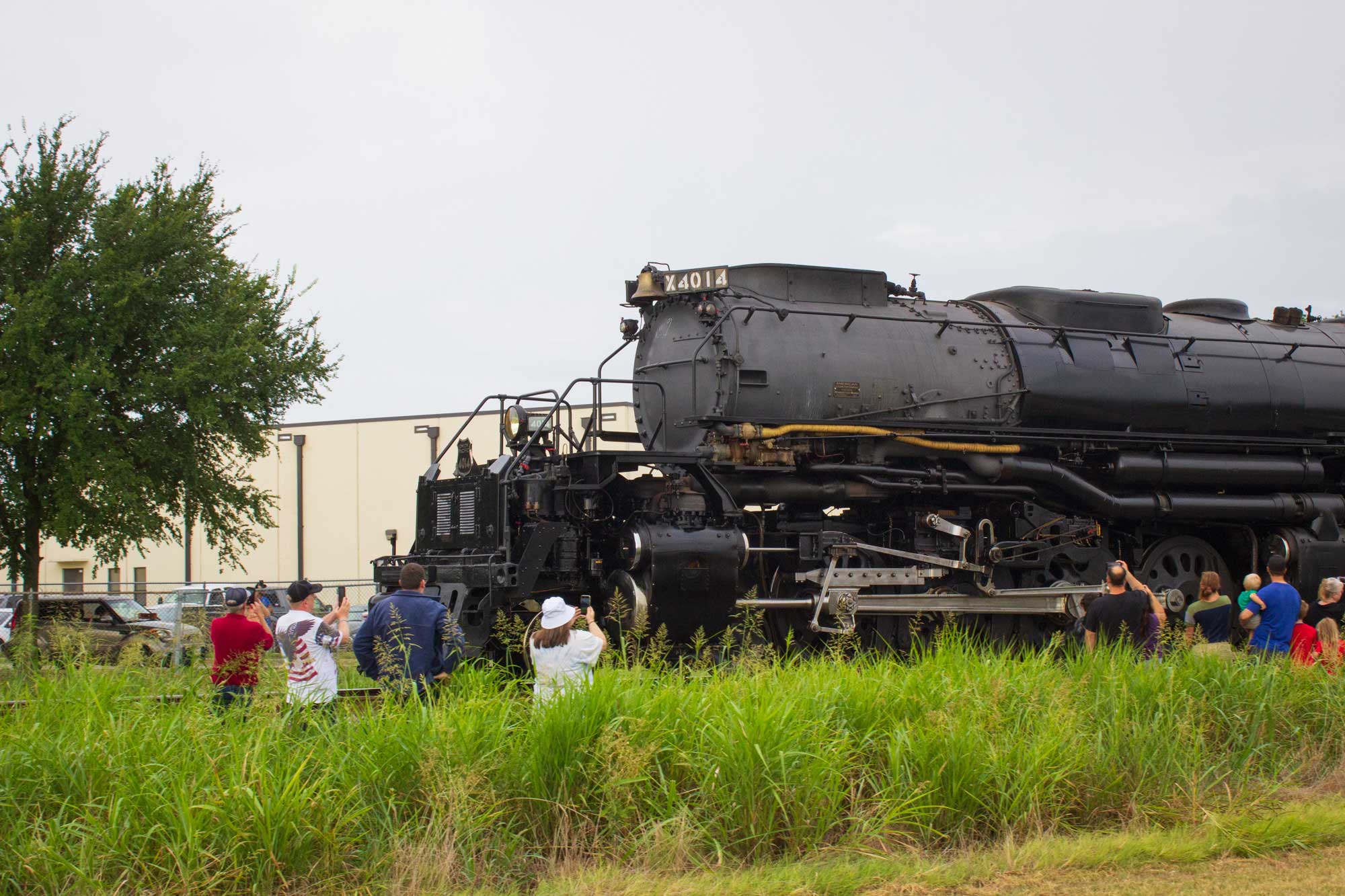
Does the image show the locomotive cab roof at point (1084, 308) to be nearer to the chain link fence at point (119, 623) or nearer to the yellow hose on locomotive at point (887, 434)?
the yellow hose on locomotive at point (887, 434)

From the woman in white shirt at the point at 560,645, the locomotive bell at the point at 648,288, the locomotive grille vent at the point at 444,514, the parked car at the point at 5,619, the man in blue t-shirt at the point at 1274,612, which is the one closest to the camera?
the woman in white shirt at the point at 560,645

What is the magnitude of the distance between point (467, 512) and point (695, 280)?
3.36 metres

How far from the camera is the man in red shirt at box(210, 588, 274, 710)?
8.34 metres

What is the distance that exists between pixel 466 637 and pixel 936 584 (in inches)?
204

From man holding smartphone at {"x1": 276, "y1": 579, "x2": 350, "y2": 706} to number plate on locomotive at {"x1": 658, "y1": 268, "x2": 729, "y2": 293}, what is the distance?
5607 millimetres

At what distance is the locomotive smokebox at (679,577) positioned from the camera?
11.5m

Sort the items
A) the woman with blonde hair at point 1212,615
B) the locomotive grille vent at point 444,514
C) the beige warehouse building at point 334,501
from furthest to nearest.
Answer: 1. the beige warehouse building at point 334,501
2. the locomotive grille vent at point 444,514
3. the woman with blonde hair at point 1212,615

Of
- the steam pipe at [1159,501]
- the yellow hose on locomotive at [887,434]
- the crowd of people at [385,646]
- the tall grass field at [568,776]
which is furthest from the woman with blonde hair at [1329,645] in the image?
the yellow hose on locomotive at [887,434]

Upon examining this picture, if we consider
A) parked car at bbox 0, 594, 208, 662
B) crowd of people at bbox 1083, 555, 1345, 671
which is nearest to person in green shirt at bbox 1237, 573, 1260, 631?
crowd of people at bbox 1083, 555, 1345, 671

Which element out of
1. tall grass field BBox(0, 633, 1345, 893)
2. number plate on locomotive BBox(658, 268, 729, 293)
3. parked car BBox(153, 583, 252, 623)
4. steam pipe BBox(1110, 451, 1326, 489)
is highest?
number plate on locomotive BBox(658, 268, 729, 293)

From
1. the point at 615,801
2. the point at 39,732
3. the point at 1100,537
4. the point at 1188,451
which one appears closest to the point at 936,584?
the point at 1100,537

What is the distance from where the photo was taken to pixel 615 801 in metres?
6.67

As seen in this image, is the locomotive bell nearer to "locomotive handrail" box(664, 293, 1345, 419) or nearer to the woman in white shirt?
"locomotive handrail" box(664, 293, 1345, 419)

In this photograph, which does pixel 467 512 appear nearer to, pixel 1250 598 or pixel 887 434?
pixel 887 434
